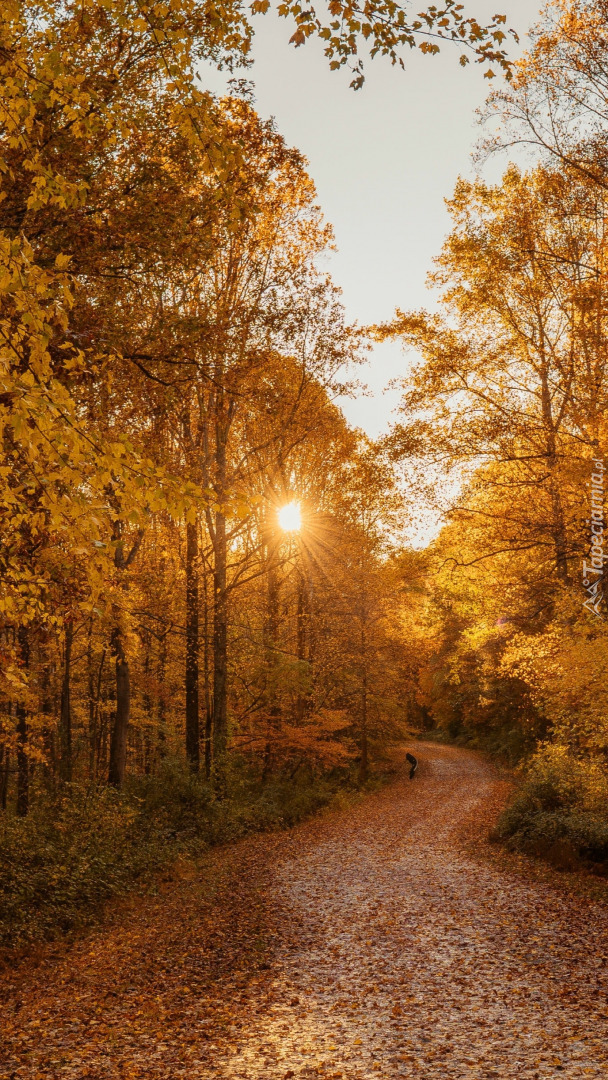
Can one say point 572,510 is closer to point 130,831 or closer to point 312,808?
point 130,831

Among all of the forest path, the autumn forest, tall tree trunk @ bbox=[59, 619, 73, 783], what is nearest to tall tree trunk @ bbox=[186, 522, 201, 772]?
the autumn forest

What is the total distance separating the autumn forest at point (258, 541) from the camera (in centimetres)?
525

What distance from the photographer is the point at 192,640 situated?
56.0 ft

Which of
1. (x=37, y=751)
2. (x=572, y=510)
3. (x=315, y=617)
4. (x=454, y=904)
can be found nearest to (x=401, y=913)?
(x=454, y=904)

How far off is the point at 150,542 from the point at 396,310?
9.99 meters

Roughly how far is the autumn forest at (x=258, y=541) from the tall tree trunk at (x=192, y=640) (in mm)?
Result: 98

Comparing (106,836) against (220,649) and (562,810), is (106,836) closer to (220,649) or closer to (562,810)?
(220,649)

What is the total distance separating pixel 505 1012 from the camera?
6.49m

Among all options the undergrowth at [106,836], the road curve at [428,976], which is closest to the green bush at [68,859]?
the undergrowth at [106,836]

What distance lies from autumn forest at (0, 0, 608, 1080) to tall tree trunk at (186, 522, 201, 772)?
98 mm

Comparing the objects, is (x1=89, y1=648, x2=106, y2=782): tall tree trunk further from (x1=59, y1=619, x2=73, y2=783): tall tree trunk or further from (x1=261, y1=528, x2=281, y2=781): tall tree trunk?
(x1=261, y1=528, x2=281, y2=781): tall tree trunk

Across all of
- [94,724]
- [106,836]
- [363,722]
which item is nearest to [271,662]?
[106,836]

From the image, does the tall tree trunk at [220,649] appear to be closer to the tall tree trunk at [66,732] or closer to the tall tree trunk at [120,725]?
the tall tree trunk at [120,725]

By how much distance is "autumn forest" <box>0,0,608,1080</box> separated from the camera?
17.2 ft
